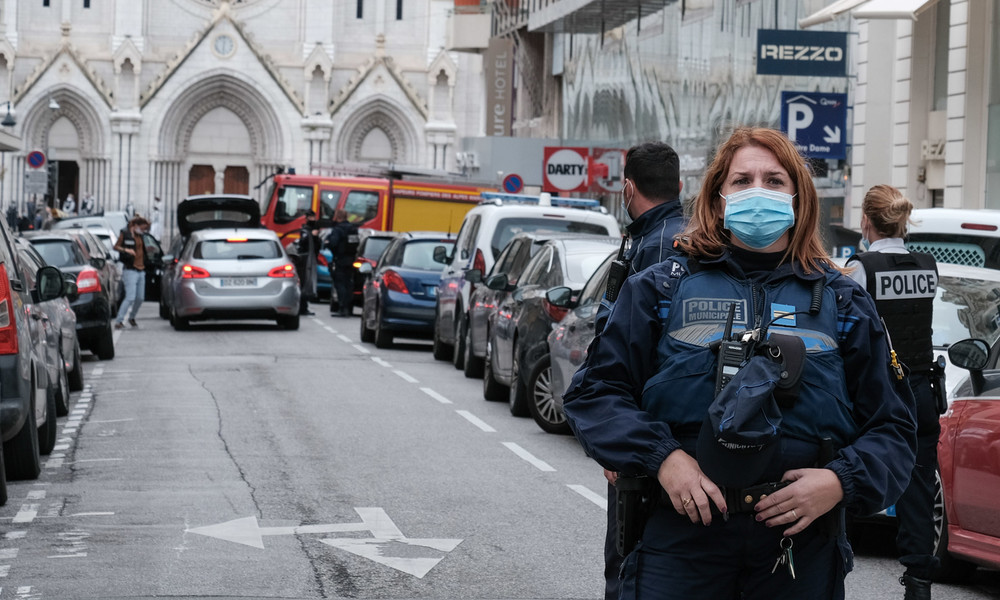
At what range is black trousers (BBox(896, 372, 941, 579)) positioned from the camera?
695 cm

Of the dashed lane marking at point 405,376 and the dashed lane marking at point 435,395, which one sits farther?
the dashed lane marking at point 405,376

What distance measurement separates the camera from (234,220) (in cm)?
3988

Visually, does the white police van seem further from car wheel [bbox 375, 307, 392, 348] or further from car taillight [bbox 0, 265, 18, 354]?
car wheel [bbox 375, 307, 392, 348]

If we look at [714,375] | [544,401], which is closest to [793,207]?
[714,375]

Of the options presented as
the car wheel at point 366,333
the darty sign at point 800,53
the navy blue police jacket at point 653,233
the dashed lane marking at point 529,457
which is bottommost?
the car wheel at point 366,333

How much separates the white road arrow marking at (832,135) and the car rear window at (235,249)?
1011 cm

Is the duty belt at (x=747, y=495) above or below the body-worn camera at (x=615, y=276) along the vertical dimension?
below

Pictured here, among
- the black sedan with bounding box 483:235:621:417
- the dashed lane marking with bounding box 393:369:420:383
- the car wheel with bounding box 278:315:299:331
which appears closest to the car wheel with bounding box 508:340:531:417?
the black sedan with bounding box 483:235:621:417

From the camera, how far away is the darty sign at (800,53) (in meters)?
20.2

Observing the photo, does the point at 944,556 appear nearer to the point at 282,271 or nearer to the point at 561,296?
the point at 561,296

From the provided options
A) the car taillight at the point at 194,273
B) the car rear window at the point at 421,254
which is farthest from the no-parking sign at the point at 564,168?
the car taillight at the point at 194,273

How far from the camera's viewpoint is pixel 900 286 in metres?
7.24

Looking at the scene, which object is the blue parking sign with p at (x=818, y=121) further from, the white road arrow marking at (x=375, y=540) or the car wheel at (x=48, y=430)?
the white road arrow marking at (x=375, y=540)

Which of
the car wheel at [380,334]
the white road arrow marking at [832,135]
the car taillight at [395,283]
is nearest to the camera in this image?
the white road arrow marking at [832,135]
